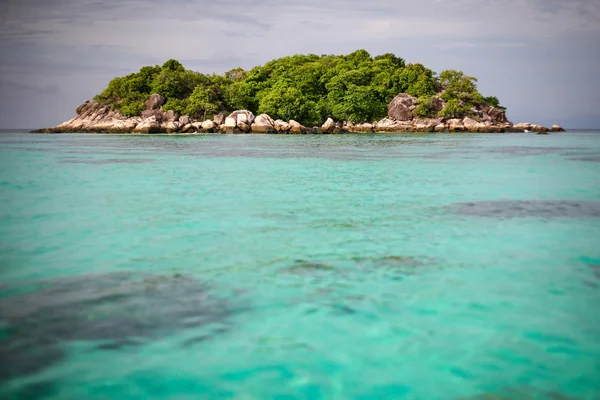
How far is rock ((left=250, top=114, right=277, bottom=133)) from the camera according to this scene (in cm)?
6494

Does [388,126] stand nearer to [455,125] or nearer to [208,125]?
[455,125]

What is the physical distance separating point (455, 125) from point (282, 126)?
28.0 meters

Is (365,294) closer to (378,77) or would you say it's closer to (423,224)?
(423,224)

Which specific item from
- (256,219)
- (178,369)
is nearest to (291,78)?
(256,219)

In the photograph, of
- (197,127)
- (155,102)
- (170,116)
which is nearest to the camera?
(197,127)

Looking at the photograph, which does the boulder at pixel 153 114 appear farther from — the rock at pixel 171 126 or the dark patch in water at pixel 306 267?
the dark patch in water at pixel 306 267

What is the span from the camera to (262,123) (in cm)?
6506

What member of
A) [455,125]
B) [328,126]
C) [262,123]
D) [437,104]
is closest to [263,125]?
[262,123]

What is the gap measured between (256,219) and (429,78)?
77.7 meters

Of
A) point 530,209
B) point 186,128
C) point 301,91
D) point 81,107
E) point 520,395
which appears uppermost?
point 301,91

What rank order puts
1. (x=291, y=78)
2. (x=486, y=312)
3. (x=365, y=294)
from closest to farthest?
1. (x=486, y=312)
2. (x=365, y=294)
3. (x=291, y=78)

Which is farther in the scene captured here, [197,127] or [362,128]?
[362,128]

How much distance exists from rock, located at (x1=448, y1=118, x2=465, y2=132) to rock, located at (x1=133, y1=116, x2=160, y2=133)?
4563cm

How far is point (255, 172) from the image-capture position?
15688 millimetres
